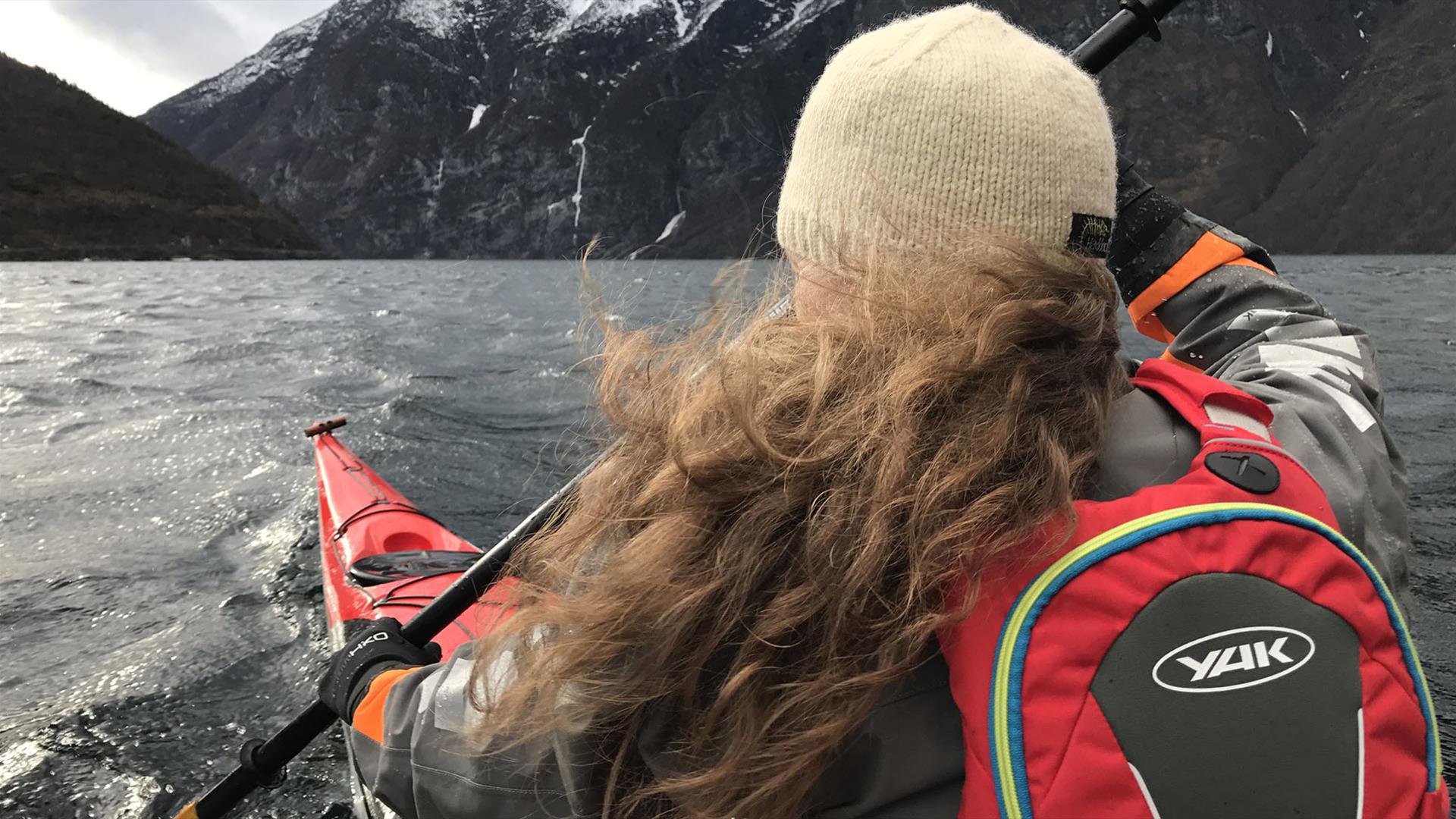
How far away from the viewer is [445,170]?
199m

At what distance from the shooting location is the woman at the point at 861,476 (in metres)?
1.01

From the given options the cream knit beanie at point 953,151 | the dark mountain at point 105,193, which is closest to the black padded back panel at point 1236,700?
the cream knit beanie at point 953,151

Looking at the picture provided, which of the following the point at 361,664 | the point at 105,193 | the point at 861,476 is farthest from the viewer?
the point at 105,193

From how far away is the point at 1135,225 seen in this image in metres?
1.97

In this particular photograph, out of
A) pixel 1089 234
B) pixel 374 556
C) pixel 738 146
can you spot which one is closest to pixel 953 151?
pixel 1089 234

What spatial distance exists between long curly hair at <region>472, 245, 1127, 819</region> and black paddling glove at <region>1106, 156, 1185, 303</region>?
2.96 feet

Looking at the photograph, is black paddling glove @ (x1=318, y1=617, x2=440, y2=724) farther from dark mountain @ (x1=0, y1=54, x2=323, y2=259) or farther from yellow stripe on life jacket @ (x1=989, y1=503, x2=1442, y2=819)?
dark mountain @ (x1=0, y1=54, x2=323, y2=259)

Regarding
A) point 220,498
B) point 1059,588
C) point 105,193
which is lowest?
point 220,498

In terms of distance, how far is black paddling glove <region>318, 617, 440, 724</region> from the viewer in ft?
6.50

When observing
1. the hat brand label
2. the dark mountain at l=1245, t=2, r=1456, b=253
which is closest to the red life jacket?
the hat brand label

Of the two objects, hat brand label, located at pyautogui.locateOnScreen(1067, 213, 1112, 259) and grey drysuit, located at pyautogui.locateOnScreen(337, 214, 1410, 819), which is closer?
grey drysuit, located at pyautogui.locateOnScreen(337, 214, 1410, 819)

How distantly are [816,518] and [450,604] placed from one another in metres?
2.07

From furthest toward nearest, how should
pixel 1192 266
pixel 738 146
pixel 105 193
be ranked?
pixel 738 146 → pixel 105 193 → pixel 1192 266

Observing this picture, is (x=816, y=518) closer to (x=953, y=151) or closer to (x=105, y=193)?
(x=953, y=151)
